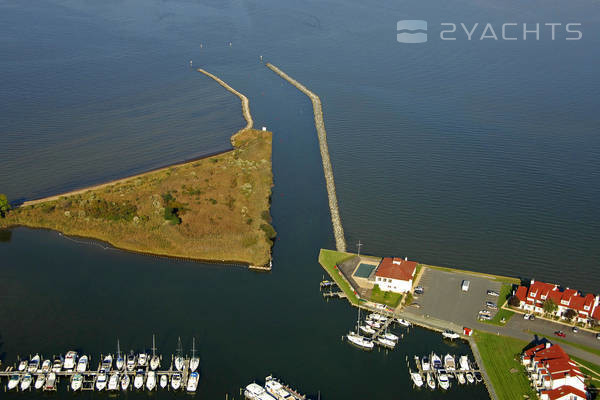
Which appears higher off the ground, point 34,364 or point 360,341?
point 34,364

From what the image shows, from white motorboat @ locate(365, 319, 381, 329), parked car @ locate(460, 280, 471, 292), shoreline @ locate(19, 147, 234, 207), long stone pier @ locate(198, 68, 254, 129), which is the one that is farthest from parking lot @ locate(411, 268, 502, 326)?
long stone pier @ locate(198, 68, 254, 129)

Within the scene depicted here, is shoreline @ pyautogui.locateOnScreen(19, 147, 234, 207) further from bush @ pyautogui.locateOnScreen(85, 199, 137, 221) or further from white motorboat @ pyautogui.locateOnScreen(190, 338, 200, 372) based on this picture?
white motorboat @ pyautogui.locateOnScreen(190, 338, 200, 372)

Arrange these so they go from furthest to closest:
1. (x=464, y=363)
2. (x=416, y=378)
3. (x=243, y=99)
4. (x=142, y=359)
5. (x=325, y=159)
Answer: (x=243, y=99), (x=325, y=159), (x=464, y=363), (x=142, y=359), (x=416, y=378)

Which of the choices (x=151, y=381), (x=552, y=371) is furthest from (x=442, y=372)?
(x=151, y=381)

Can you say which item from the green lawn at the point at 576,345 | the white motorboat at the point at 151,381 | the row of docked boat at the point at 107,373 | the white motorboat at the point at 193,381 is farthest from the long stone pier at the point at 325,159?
the white motorboat at the point at 151,381

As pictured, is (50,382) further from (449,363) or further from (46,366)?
(449,363)

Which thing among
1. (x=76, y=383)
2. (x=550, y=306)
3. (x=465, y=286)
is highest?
(x=465, y=286)

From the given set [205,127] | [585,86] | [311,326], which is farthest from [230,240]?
[585,86]
